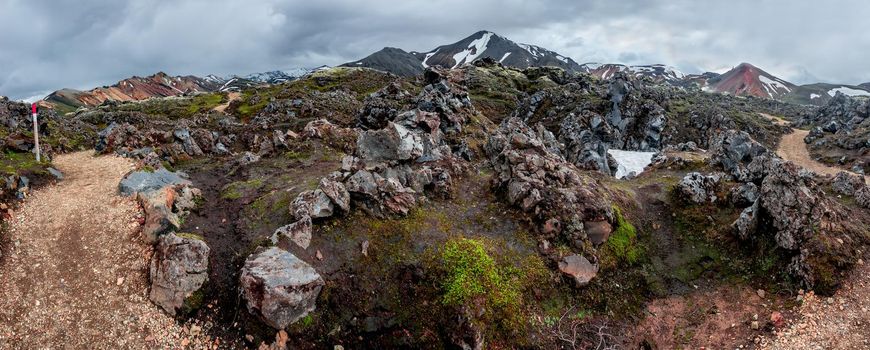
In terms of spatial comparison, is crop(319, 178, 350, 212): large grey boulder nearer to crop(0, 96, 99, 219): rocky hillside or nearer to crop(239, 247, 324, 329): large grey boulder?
crop(239, 247, 324, 329): large grey boulder

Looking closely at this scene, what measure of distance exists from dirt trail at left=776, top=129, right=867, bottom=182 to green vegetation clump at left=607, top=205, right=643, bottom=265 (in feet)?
147

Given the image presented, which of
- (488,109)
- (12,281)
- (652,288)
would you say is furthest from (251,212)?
(488,109)

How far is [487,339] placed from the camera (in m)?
16.5

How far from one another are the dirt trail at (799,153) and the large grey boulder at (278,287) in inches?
2414

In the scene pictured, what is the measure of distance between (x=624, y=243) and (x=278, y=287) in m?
16.9

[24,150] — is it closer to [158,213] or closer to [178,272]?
[158,213]

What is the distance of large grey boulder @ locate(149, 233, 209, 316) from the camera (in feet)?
53.7

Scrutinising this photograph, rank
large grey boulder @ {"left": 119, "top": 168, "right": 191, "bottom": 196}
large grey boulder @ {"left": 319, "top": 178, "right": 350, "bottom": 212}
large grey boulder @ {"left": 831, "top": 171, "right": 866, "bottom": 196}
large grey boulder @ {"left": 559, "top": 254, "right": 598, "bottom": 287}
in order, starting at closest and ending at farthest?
large grey boulder @ {"left": 559, "top": 254, "right": 598, "bottom": 287} → large grey boulder @ {"left": 319, "top": 178, "right": 350, "bottom": 212} → large grey boulder @ {"left": 119, "top": 168, "right": 191, "bottom": 196} → large grey boulder @ {"left": 831, "top": 171, "right": 866, "bottom": 196}

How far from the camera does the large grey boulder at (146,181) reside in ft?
70.0

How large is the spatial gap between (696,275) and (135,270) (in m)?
25.4

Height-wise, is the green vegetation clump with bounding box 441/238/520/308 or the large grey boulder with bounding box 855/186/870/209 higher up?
the large grey boulder with bounding box 855/186/870/209

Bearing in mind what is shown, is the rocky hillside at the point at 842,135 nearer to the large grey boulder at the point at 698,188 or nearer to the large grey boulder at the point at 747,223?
the large grey boulder at the point at 698,188

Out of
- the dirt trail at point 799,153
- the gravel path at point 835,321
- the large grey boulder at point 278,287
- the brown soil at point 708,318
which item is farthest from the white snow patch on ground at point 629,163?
the large grey boulder at point 278,287

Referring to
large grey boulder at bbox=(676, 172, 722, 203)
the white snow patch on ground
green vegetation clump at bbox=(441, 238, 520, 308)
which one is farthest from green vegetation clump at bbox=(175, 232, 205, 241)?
the white snow patch on ground
